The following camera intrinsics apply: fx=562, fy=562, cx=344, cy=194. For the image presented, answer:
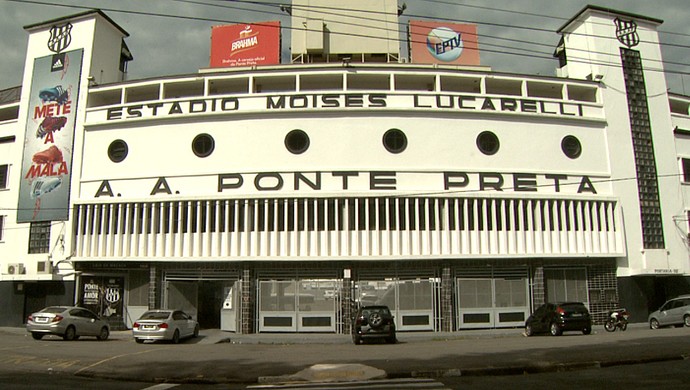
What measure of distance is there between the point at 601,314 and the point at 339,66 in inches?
757

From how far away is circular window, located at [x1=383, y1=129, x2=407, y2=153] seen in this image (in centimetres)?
2961

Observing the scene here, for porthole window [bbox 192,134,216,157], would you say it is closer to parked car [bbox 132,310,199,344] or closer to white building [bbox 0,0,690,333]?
white building [bbox 0,0,690,333]

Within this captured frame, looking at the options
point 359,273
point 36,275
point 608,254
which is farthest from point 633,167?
point 36,275

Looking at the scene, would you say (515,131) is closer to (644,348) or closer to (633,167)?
(633,167)

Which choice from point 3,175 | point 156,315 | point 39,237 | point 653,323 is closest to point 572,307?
point 653,323

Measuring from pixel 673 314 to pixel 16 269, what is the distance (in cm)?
3425

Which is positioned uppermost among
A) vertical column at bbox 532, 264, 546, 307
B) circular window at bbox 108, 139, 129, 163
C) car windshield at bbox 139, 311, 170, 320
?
circular window at bbox 108, 139, 129, 163

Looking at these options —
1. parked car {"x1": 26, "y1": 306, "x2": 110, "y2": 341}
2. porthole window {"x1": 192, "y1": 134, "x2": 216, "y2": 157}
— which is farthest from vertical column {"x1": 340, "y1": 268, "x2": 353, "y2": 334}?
parked car {"x1": 26, "y1": 306, "x2": 110, "y2": 341}

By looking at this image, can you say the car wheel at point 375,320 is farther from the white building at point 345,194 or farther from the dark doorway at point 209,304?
the dark doorway at point 209,304

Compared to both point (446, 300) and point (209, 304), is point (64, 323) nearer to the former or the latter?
point (209, 304)

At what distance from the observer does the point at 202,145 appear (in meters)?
30.2

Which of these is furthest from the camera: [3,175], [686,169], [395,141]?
[3,175]

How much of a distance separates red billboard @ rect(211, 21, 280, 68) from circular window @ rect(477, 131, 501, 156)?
1242 centimetres

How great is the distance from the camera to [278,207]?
93.9 feet
